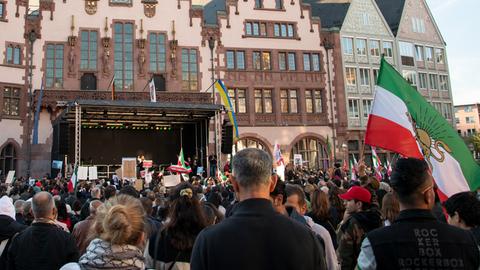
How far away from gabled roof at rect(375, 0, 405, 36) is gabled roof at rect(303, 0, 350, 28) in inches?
208

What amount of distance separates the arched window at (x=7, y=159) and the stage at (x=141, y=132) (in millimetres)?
3618

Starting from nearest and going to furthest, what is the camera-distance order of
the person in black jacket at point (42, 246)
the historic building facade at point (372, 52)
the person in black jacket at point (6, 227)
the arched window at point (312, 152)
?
the person in black jacket at point (42, 246), the person in black jacket at point (6, 227), the arched window at point (312, 152), the historic building facade at point (372, 52)

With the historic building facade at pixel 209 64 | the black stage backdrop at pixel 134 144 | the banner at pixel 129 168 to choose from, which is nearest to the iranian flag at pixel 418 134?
the banner at pixel 129 168

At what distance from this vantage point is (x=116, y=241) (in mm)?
3248

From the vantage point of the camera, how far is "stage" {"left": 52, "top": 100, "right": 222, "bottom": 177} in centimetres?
2786

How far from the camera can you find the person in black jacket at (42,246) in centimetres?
397

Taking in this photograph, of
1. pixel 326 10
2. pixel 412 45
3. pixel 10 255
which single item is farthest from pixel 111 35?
pixel 10 255

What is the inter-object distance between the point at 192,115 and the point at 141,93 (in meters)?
4.32

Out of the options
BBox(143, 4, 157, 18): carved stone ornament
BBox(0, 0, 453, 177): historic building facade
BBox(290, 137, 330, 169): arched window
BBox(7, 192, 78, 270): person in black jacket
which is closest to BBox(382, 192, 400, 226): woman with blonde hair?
BBox(7, 192, 78, 270): person in black jacket

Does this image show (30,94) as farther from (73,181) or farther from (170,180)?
(73,181)

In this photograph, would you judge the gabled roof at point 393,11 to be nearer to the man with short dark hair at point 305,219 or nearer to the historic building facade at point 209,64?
the historic building facade at point 209,64

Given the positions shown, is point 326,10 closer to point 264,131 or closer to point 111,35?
point 264,131

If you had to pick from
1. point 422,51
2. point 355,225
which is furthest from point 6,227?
point 422,51

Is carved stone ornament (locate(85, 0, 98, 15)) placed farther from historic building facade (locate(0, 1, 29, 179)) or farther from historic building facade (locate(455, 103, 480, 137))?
historic building facade (locate(455, 103, 480, 137))
